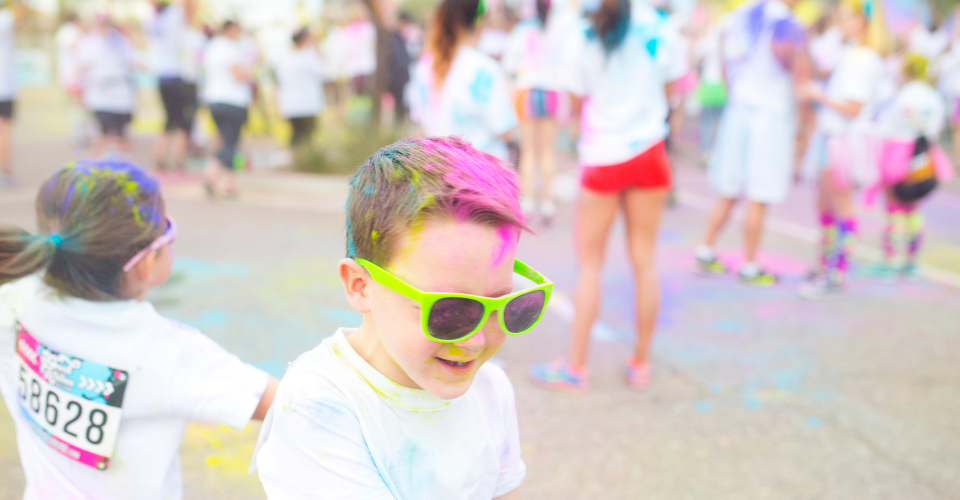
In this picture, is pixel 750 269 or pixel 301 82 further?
pixel 301 82

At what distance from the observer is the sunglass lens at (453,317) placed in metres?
1.10

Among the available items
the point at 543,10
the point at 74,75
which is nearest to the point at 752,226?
the point at 543,10

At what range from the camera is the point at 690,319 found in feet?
14.4

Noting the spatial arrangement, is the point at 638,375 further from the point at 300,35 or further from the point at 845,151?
the point at 300,35

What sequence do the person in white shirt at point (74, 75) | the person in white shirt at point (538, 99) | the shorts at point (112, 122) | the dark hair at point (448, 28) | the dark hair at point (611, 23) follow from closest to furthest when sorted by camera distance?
the dark hair at point (611, 23) → the dark hair at point (448, 28) → the person in white shirt at point (538, 99) → the shorts at point (112, 122) → the person in white shirt at point (74, 75)

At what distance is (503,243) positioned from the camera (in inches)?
45.2

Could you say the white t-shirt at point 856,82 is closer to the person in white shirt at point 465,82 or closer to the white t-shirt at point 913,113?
the white t-shirt at point 913,113

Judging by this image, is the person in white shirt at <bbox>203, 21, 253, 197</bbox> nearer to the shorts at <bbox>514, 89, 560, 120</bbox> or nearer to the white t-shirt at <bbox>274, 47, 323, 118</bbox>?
the white t-shirt at <bbox>274, 47, 323, 118</bbox>

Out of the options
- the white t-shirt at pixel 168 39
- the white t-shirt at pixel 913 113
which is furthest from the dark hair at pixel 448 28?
the white t-shirt at pixel 168 39

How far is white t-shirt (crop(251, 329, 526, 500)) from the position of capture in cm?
112

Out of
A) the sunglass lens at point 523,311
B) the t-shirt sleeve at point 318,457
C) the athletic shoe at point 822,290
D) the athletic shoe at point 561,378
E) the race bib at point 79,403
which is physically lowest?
the athletic shoe at point 561,378

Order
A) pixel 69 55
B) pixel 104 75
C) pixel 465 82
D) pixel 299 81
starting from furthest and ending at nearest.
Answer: pixel 69 55
pixel 299 81
pixel 104 75
pixel 465 82

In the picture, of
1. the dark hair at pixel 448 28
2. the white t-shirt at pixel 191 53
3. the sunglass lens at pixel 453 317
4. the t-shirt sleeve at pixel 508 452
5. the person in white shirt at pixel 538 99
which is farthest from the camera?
the white t-shirt at pixel 191 53

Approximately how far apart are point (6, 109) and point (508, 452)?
7.74m
